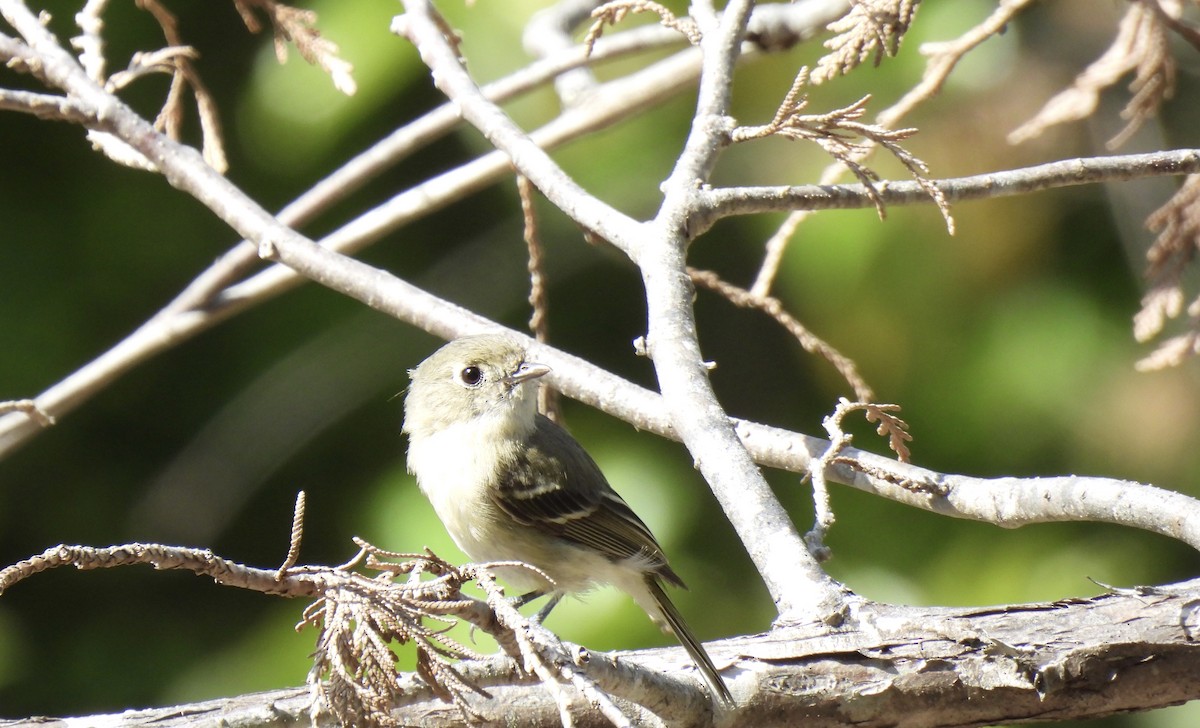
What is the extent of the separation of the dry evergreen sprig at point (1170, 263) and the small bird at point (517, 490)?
1288mm

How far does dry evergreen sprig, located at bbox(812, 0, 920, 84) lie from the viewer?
225cm

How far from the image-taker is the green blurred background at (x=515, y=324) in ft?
13.1

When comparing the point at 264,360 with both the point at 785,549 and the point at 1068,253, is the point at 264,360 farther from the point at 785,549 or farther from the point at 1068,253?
the point at 785,549

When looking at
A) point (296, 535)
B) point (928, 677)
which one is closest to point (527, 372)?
point (928, 677)

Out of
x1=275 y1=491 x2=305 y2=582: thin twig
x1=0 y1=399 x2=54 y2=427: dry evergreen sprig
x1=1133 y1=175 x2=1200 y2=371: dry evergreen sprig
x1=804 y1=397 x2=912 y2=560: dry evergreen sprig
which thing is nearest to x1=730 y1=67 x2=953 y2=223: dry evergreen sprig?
x1=804 y1=397 x2=912 y2=560: dry evergreen sprig

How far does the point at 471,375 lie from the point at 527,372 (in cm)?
44

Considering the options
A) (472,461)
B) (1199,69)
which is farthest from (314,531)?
(1199,69)

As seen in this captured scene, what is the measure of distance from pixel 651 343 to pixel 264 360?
315 cm

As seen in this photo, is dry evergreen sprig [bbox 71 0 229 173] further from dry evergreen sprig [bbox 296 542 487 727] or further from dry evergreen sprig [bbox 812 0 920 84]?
dry evergreen sprig [bbox 296 542 487 727]

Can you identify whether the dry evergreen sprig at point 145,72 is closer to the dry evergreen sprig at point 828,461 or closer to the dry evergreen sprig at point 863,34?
the dry evergreen sprig at point 863,34

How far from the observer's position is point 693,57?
3084mm

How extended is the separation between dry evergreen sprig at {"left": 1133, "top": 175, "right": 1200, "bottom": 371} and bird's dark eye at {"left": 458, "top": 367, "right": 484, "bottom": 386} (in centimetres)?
167

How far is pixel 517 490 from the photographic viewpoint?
3182 millimetres

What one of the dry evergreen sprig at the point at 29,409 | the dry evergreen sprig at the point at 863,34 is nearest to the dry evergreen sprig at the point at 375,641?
the dry evergreen sprig at the point at 863,34
